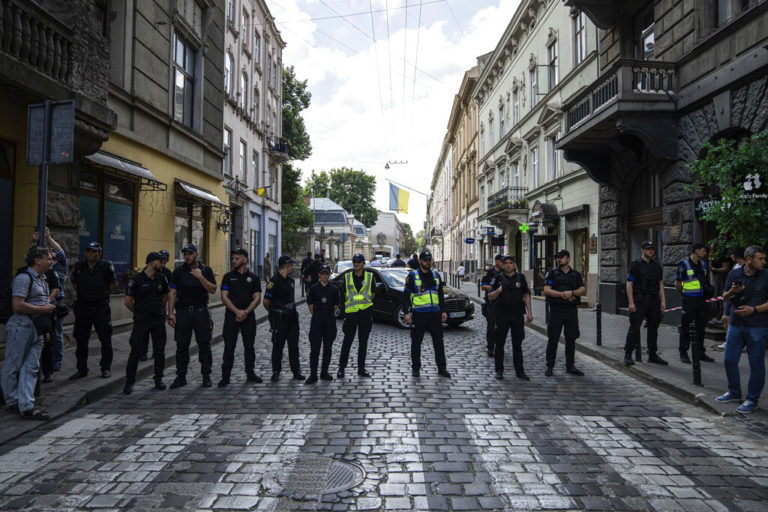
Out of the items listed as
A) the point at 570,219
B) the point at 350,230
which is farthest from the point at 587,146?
the point at 350,230

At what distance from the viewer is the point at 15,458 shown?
4.04m

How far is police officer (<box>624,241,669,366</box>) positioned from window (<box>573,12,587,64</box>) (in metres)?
12.1

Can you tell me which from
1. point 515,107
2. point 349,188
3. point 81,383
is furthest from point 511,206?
point 349,188

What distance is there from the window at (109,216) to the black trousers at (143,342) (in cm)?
456

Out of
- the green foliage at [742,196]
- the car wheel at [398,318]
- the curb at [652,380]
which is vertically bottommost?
the curb at [652,380]

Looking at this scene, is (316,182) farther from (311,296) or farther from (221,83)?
(311,296)

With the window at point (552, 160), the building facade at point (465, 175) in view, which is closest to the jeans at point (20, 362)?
the window at point (552, 160)

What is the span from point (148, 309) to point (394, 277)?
7.62 m

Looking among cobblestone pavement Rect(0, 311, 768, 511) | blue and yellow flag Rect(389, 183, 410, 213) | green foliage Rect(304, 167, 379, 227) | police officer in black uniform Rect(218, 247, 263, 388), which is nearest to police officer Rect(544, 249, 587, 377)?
cobblestone pavement Rect(0, 311, 768, 511)

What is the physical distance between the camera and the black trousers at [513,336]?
710 cm

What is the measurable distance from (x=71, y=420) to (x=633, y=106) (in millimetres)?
12450

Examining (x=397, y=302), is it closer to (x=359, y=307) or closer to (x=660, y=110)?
(x=359, y=307)

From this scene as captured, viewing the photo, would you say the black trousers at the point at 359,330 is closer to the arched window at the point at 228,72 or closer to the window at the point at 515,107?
the arched window at the point at 228,72

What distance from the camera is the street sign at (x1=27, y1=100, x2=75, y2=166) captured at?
529cm
